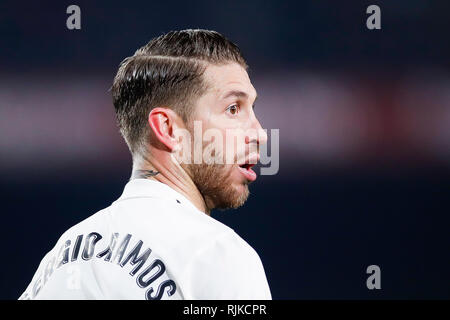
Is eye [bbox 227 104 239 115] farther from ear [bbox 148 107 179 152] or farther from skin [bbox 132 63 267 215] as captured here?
ear [bbox 148 107 179 152]

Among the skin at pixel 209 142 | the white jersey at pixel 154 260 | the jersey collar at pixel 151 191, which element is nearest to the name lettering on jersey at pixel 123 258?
the white jersey at pixel 154 260

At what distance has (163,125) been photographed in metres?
1.38

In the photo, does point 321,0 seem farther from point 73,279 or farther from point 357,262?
point 73,279

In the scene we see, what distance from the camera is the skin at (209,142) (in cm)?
137

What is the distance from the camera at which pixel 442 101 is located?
2980 mm

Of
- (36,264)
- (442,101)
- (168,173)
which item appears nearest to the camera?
A: (168,173)

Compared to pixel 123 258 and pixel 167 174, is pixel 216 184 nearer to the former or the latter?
pixel 167 174

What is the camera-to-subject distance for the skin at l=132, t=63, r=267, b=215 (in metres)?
1.37

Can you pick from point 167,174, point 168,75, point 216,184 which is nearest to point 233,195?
point 216,184

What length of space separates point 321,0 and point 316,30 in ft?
0.46

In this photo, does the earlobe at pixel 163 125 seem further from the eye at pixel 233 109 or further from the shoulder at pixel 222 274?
the shoulder at pixel 222 274

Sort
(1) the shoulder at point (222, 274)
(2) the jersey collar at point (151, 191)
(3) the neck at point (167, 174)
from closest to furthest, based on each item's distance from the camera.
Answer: (1) the shoulder at point (222, 274), (2) the jersey collar at point (151, 191), (3) the neck at point (167, 174)

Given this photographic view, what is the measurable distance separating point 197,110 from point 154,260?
0.42m

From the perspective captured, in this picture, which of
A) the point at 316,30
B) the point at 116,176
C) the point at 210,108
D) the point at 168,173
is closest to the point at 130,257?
the point at 168,173
